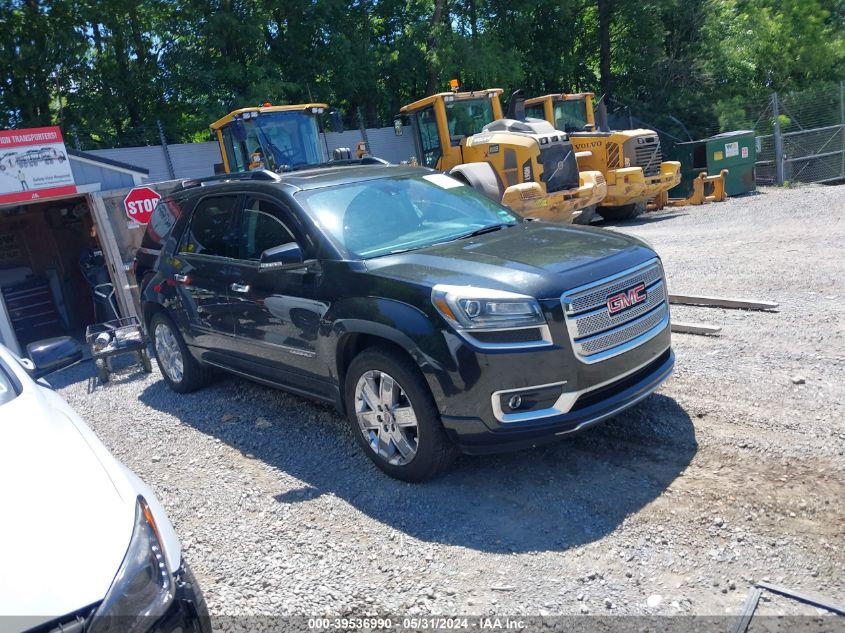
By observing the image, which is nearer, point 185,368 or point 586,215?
point 185,368

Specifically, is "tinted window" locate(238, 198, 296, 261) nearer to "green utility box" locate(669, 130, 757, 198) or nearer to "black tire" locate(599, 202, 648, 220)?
"black tire" locate(599, 202, 648, 220)

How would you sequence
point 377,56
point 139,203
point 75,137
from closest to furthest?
point 139,203
point 75,137
point 377,56

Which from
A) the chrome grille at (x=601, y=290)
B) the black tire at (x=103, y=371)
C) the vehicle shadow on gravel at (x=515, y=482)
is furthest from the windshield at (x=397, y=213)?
the black tire at (x=103, y=371)

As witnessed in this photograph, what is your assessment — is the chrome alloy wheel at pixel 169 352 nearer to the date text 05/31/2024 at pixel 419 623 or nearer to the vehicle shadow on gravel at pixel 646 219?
the date text 05/31/2024 at pixel 419 623

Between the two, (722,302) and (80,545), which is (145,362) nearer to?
(80,545)

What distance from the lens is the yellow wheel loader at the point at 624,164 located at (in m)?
15.2

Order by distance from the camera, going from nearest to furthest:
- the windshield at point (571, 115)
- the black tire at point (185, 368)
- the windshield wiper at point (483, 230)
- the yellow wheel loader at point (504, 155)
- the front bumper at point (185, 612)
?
the front bumper at point (185, 612) → the windshield wiper at point (483, 230) → the black tire at point (185, 368) → the yellow wheel loader at point (504, 155) → the windshield at point (571, 115)

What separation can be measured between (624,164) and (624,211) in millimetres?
1241

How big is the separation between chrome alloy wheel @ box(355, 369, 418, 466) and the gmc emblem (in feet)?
4.28

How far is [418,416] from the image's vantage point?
3.93m

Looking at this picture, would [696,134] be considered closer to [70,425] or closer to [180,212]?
[180,212]

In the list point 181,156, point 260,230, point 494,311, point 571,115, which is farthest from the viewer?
point 181,156

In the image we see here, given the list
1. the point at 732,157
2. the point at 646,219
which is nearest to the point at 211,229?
the point at 646,219

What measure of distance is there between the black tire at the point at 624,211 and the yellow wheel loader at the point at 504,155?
4.79 feet
